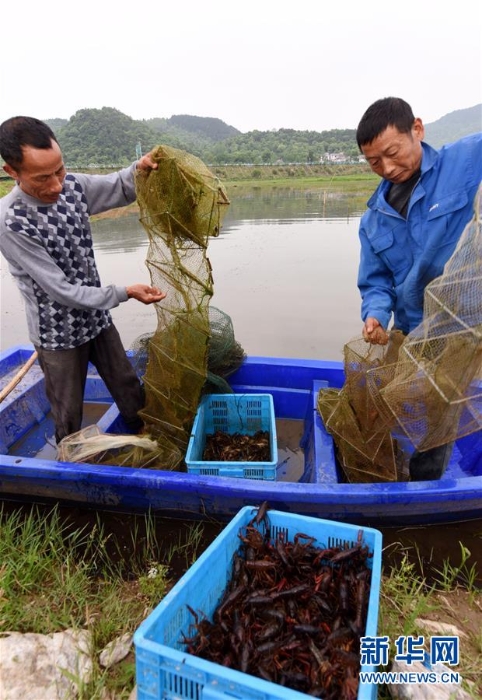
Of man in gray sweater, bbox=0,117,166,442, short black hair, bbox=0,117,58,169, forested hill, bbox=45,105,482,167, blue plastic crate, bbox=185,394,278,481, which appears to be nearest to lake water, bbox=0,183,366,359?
blue plastic crate, bbox=185,394,278,481

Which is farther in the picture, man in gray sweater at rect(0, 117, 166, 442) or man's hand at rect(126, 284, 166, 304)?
man's hand at rect(126, 284, 166, 304)

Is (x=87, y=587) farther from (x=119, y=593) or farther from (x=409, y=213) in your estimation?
(x=409, y=213)

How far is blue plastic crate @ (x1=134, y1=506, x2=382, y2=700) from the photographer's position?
4.56ft

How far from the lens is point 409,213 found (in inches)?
104

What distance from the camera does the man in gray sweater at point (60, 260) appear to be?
8.24 ft

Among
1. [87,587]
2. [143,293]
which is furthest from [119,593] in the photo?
[143,293]

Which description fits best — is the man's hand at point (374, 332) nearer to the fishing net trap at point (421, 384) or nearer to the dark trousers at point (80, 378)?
the fishing net trap at point (421, 384)

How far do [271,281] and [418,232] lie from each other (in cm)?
653

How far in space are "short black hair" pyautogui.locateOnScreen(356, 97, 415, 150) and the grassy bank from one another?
2.53 meters

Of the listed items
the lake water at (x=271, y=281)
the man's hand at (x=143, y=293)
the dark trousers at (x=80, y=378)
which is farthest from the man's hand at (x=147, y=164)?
the lake water at (x=271, y=281)

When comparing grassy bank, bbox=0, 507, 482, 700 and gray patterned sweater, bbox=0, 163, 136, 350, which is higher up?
gray patterned sweater, bbox=0, 163, 136, 350

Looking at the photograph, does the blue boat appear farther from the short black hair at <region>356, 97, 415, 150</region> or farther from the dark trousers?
the short black hair at <region>356, 97, 415, 150</region>

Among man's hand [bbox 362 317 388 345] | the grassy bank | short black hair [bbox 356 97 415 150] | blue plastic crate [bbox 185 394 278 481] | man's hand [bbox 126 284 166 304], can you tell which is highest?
short black hair [bbox 356 97 415 150]

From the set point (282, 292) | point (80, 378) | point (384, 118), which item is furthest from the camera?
point (282, 292)
